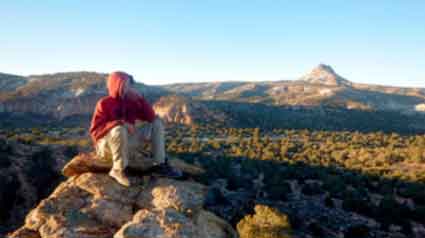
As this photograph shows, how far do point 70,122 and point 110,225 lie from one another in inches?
2950

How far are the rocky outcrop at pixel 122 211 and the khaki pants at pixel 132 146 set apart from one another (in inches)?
13.5

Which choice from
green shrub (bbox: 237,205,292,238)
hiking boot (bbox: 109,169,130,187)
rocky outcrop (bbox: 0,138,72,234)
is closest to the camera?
hiking boot (bbox: 109,169,130,187)

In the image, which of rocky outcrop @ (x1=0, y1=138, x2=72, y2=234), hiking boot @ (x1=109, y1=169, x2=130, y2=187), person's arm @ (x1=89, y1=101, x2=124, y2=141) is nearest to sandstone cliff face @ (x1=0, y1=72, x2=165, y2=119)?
rocky outcrop @ (x1=0, y1=138, x2=72, y2=234)

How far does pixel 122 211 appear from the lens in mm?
5348

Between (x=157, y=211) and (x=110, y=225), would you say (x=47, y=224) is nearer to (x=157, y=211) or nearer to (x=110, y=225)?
(x=110, y=225)

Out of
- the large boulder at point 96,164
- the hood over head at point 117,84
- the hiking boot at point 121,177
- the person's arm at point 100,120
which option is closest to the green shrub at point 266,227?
the large boulder at point 96,164

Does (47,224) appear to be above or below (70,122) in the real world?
above

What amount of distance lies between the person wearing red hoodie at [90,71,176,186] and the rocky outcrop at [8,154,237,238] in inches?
13.5

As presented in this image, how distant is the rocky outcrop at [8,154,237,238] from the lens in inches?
185

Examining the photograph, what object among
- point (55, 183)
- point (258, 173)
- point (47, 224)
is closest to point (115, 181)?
point (47, 224)

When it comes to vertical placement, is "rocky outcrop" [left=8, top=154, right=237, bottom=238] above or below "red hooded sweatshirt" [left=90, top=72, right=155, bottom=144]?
below

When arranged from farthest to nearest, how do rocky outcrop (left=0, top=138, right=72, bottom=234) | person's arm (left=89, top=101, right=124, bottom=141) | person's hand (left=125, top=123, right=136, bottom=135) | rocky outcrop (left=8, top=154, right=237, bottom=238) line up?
rocky outcrop (left=0, top=138, right=72, bottom=234) < person's arm (left=89, top=101, right=124, bottom=141) < person's hand (left=125, top=123, right=136, bottom=135) < rocky outcrop (left=8, top=154, right=237, bottom=238)

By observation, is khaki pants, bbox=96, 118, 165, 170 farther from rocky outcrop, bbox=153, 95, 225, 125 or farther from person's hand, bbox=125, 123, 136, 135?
rocky outcrop, bbox=153, 95, 225, 125

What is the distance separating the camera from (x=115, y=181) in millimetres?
5820
